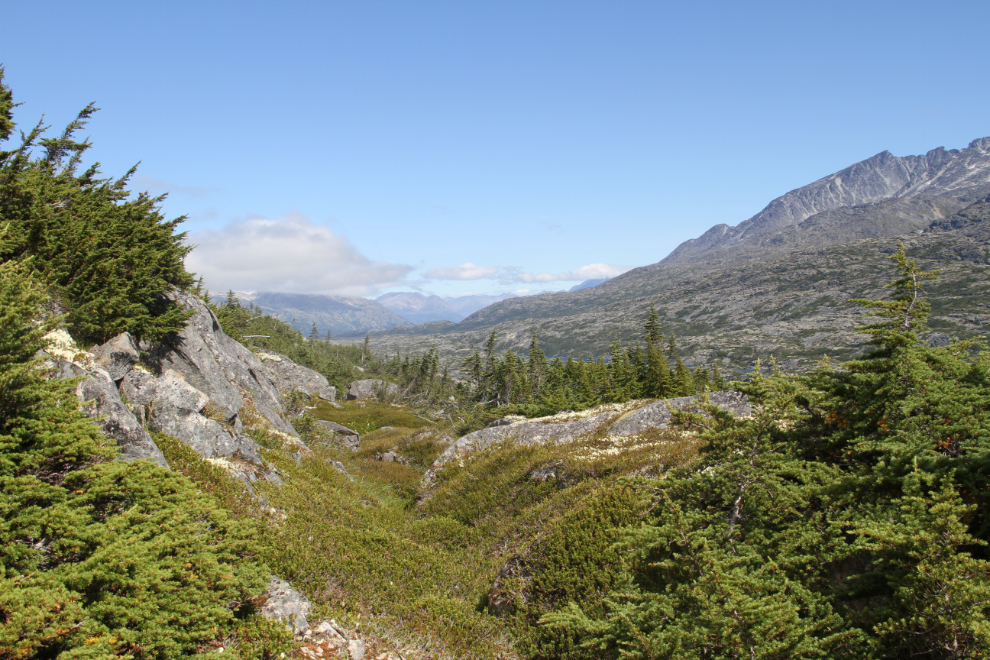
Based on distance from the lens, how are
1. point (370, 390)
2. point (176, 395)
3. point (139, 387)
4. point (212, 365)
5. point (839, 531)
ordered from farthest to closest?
point (370, 390)
point (212, 365)
point (176, 395)
point (139, 387)
point (839, 531)

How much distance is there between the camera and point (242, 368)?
88.0ft

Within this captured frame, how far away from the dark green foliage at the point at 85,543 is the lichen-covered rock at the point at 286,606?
70 cm

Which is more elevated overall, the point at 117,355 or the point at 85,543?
the point at 117,355

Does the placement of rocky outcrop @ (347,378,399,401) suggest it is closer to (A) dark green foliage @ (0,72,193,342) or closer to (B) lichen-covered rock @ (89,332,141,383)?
(A) dark green foliage @ (0,72,193,342)

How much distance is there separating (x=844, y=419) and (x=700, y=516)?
482 cm

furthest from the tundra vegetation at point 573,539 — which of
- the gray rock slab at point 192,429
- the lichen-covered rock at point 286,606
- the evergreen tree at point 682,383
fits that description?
the evergreen tree at point 682,383

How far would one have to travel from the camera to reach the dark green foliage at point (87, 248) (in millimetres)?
15258

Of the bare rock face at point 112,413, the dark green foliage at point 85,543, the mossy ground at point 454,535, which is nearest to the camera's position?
the dark green foliage at point 85,543

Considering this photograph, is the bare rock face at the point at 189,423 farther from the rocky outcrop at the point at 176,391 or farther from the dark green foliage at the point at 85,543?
the dark green foliage at the point at 85,543

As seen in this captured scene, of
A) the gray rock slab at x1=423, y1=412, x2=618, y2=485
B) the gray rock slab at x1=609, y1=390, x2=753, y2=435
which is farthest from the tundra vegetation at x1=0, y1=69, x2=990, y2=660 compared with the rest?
the gray rock slab at x1=423, y1=412, x2=618, y2=485

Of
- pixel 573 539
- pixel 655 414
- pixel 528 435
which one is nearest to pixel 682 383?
pixel 655 414

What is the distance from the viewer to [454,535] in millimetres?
17516

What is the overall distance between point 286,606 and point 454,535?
9109 mm

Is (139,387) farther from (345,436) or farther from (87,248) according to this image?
(345,436)
